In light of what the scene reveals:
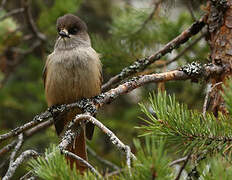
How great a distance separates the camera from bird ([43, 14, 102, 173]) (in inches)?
145

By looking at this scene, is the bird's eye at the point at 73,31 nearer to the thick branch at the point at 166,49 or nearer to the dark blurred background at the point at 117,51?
the dark blurred background at the point at 117,51

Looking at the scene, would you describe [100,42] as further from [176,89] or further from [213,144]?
[213,144]

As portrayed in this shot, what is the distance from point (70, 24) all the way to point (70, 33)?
0.13m

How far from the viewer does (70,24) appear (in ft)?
13.5

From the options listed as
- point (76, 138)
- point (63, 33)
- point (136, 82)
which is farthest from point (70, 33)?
point (136, 82)

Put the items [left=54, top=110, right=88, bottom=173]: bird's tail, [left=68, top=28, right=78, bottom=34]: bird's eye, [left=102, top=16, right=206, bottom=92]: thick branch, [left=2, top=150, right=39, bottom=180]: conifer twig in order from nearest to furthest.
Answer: [left=2, top=150, right=39, bottom=180]: conifer twig < [left=102, top=16, right=206, bottom=92]: thick branch < [left=54, top=110, right=88, bottom=173]: bird's tail < [left=68, top=28, right=78, bottom=34]: bird's eye

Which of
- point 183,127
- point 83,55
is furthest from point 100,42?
point 183,127

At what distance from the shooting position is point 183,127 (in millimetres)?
1978

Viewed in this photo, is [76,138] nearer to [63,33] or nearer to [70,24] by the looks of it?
[63,33]

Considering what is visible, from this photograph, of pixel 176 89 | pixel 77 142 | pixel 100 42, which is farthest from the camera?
pixel 176 89

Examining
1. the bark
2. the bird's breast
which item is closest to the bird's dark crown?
the bird's breast

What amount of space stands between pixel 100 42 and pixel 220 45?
138 centimetres

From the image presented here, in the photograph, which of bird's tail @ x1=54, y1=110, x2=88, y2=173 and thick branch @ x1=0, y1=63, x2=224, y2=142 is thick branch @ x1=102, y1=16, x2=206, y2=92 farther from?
bird's tail @ x1=54, y1=110, x2=88, y2=173

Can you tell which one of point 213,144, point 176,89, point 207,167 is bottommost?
point 207,167
